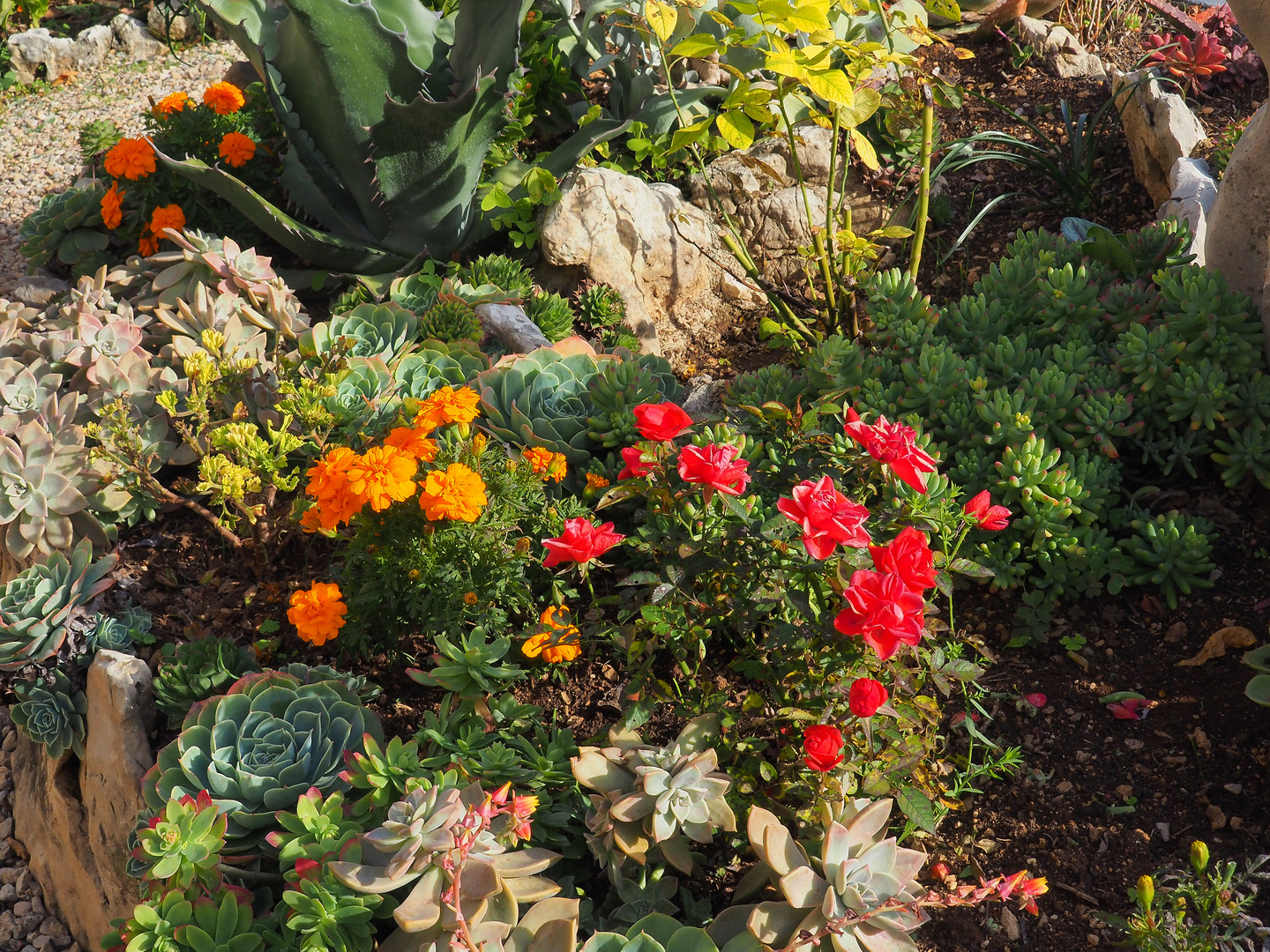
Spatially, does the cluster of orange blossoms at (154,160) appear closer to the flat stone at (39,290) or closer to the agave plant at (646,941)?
the flat stone at (39,290)

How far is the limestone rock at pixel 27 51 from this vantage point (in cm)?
574

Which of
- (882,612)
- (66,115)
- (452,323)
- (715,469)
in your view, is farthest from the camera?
(66,115)

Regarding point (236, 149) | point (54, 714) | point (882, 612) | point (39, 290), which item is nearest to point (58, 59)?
point (39, 290)

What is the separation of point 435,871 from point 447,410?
0.92 m

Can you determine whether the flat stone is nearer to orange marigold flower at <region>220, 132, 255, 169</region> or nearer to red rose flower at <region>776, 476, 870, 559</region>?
orange marigold flower at <region>220, 132, 255, 169</region>

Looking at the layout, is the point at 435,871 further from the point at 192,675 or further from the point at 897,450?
the point at 897,450

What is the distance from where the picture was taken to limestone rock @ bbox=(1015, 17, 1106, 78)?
4020mm

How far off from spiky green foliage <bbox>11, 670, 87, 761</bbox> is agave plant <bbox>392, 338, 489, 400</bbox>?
111 centimetres

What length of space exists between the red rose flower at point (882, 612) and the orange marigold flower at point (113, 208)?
10.9 feet

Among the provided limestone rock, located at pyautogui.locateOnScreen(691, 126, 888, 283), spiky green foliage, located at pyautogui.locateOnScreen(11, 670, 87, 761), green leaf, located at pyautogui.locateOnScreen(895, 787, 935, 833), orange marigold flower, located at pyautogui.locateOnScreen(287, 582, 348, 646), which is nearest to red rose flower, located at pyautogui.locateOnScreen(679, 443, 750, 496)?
green leaf, located at pyautogui.locateOnScreen(895, 787, 935, 833)

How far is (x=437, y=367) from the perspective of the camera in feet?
8.65

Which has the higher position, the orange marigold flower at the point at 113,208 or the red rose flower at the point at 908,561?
the red rose flower at the point at 908,561

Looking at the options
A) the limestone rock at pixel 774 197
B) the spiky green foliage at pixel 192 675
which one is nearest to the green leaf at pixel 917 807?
the spiky green foliage at pixel 192 675

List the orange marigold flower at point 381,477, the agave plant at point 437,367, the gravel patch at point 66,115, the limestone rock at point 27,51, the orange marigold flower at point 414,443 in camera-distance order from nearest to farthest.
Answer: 1. the orange marigold flower at point 381,477
2. the orange marigold flower at point 414,443
3. the agave plant at point 437,367
4. the gravel patch at point 66,115
5. the limestone rock at point 27,51
